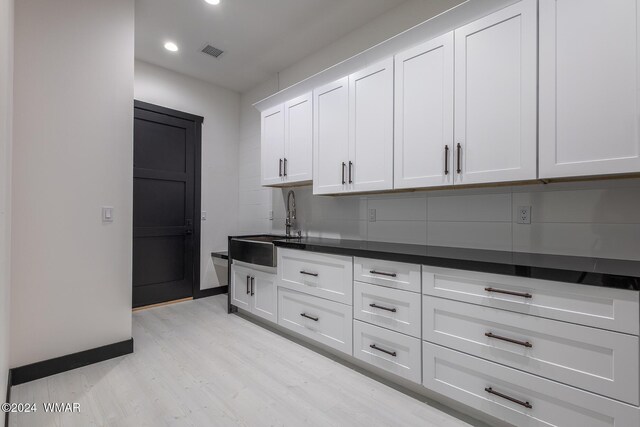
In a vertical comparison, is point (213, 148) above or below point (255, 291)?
above

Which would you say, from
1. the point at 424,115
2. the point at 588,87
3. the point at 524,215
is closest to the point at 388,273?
the point at 524,215

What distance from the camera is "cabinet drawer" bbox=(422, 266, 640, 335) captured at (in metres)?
1.22

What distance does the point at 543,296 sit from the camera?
4.62 feet

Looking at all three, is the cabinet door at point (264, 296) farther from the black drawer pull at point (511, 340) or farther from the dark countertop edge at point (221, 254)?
the black drawer pull at point (511, 340)

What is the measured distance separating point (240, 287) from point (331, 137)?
1874 mm

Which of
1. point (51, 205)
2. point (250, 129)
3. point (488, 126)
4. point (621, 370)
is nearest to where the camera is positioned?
point (621, 370)

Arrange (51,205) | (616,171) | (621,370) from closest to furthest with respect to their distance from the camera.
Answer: (621,370), (616,171), (51,205)

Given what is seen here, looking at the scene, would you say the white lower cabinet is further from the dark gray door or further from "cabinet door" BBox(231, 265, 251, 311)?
the dark gray door

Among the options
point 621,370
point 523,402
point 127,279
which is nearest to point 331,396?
point 523,402

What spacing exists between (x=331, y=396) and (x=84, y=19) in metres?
3.22

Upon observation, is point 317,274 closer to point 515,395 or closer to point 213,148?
point 515,395

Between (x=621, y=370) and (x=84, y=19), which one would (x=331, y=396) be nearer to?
(x=621, y=370)

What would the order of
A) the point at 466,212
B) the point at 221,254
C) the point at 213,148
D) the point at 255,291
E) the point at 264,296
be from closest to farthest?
the point at 466,212
the point at 264,296
the point at 255,291
the point at 221,254
the point at 213,148

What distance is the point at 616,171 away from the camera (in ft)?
4.60
